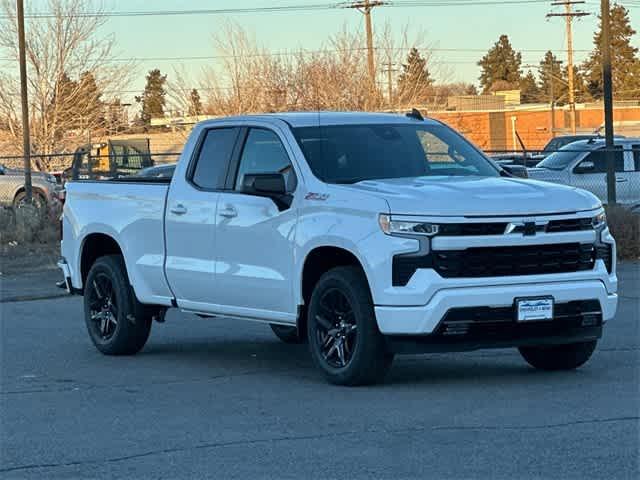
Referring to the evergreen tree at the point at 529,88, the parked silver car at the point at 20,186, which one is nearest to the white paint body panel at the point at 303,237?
the parked silver car at the point at 20,186

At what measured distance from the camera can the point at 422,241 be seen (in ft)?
29.2

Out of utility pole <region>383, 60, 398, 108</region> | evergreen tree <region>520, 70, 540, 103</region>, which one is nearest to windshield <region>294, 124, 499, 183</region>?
utility pole <region>383, 60, 398, 108</region>

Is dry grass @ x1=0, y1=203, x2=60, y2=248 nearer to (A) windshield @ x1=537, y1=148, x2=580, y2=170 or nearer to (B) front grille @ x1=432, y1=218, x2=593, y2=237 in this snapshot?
(A) windshield @ x1=537, y1=148, x2=580, y2=170

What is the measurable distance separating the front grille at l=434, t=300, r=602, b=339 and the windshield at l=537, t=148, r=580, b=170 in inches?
650

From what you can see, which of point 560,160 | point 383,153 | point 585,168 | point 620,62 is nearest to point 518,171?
point 383,153

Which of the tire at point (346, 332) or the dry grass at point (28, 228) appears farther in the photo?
the dry grass at point (28, 228)

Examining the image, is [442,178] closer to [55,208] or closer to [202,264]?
[202,264]

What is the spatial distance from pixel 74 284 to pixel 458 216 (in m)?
4.75

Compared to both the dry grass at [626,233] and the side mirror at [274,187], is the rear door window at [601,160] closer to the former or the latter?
the dry grass at [626,233]

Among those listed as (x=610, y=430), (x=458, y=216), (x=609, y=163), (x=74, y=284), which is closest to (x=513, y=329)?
(x=458, y=216)

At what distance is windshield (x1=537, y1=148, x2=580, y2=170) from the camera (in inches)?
1018

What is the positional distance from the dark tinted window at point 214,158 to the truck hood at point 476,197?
1462 millimetres

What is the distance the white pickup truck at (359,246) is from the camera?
29.5 feet

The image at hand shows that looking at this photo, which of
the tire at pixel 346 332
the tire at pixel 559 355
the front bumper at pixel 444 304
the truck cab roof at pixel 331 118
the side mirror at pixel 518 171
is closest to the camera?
the front bumper at pixel 444 304
